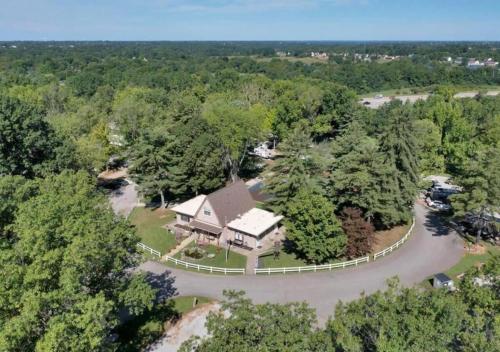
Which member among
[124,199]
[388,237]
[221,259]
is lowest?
[124,199]

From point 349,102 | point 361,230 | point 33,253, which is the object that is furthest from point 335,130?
point 33,253

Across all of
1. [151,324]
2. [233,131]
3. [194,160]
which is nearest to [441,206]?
[233,131]

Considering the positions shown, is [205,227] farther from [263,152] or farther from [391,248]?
[263,152]

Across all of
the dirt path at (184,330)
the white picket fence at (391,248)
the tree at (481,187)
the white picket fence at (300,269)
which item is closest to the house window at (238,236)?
the white picket fence at (300,269)

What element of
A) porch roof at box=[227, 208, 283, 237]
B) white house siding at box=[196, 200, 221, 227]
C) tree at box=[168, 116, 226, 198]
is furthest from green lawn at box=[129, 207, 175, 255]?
porch roof at box=[227, 208, 283, 237]

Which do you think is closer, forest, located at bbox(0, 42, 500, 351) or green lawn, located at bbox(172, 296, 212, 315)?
forest, located at bbox(0, 42, 500, 351)

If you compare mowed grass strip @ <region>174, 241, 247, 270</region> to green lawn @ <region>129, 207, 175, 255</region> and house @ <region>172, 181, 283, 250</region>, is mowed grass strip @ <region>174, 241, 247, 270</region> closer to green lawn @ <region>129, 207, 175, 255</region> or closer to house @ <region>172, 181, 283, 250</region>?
house @ <region>172, 181, 283, 250</region>

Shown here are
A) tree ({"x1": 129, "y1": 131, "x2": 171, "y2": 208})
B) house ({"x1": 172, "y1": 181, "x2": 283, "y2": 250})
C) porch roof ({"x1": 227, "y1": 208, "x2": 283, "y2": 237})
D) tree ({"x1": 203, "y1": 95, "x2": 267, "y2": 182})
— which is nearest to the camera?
porch roof ({"x1": 227, "y1": 208, "x2": 283, "y2": 237})
